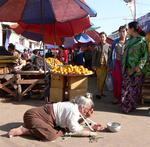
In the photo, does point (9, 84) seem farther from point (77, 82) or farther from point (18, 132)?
point (18, 132)

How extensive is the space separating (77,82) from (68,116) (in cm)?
373

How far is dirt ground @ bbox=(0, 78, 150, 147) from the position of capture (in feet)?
20.7

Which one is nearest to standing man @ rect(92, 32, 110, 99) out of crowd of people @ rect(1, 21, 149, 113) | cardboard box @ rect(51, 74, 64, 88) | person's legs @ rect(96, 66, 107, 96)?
person's legs @ rect(96, 66, 107, 96)

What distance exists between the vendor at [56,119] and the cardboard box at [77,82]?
11.0ft

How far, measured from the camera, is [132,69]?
28.5ft

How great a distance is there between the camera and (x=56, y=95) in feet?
33.4

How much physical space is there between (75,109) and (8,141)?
3.72 feet

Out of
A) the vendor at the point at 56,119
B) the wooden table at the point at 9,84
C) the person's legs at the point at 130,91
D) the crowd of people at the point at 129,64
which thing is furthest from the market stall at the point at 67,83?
the vendor at the point at 56,119

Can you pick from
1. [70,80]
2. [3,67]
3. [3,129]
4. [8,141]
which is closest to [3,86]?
[3,67]

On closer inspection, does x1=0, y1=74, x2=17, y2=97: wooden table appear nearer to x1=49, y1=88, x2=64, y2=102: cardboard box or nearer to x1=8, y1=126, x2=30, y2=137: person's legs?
x1=49, y1=88, x2=64, y2=102: cardboard box

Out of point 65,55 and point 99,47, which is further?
point 65,55

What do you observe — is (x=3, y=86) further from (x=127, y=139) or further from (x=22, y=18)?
(x=127, y=139)

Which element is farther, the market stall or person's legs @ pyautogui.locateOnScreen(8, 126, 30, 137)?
the market stall

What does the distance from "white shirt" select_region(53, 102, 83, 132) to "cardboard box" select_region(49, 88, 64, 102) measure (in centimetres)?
354
